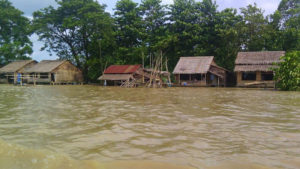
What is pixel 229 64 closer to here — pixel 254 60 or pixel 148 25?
pixel 254 60

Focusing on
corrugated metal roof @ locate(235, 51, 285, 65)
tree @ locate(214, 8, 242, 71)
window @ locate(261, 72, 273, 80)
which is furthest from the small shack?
window @ locate(261, 72, 273, 80)

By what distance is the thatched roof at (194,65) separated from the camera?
2342 centimetres

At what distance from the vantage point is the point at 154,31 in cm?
2997

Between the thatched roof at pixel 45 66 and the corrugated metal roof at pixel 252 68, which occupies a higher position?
the thatched roof at pixel 45 66

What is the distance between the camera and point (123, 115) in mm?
6367

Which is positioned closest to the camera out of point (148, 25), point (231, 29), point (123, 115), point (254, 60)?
point (123, 115)

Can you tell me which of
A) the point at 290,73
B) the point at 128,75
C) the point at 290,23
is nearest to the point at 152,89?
the point at 128,75

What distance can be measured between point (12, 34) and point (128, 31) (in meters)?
18.9

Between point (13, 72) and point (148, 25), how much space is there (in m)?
18.1

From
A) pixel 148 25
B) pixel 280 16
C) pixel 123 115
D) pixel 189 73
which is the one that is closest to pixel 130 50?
pixel 148 25

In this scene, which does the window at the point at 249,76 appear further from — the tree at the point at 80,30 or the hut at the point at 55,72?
the hut at the point at 55,72

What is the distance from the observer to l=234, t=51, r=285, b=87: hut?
21.6 meters

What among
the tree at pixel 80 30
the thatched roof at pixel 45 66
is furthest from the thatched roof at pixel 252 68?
the thatched roof at pixel 45 66

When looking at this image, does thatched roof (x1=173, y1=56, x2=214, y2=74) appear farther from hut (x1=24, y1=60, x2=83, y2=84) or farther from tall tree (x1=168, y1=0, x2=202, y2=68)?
hut (x1=24, y1=60, x2=83, y2=84)
